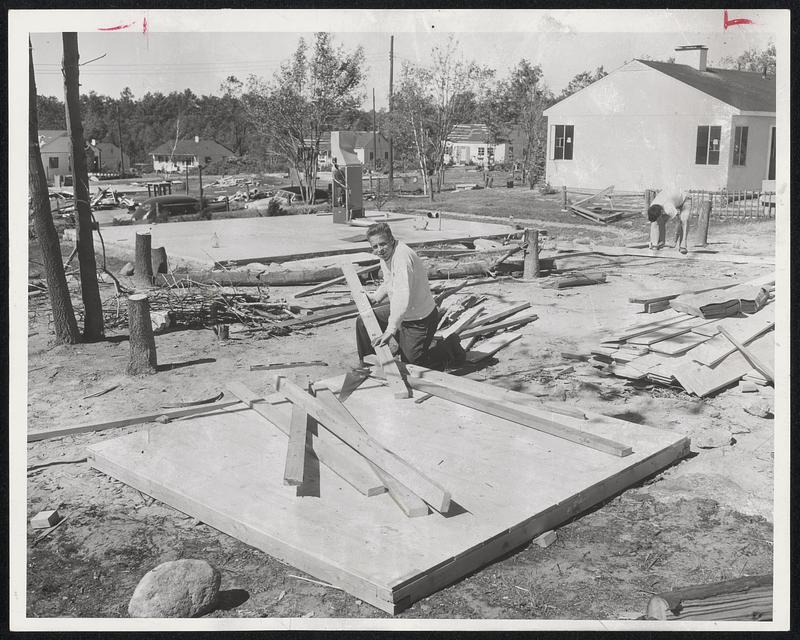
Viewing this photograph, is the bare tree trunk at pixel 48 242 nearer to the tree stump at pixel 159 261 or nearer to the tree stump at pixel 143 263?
the tree stump at pixel 143 263

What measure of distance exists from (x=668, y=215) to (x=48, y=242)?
11.7 m

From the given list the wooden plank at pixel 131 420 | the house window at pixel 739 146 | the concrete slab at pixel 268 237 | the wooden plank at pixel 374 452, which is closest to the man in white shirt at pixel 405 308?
the wooden plank at pixel 374 452

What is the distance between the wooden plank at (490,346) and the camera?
8.92m

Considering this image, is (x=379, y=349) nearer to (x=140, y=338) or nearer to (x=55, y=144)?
(x=140, y=338)

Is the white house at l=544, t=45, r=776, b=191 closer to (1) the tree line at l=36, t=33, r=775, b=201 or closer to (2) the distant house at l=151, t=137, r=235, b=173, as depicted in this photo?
(1) the tree line at l=36, t=33, r=775, b=201

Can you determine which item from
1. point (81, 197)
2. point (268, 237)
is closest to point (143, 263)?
point (268, 237)

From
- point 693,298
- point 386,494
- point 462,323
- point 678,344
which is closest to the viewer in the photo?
point 386,494

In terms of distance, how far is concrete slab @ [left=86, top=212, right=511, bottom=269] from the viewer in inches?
624

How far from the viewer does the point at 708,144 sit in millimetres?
18672

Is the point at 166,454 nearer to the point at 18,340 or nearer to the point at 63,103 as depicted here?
the point at 18,340

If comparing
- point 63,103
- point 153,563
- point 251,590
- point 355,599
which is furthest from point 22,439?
point 63,103

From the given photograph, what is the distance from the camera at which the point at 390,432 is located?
6.50 m

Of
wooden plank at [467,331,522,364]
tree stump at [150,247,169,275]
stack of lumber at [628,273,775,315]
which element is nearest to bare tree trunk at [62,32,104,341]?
tree stump at [150,247,169,275]

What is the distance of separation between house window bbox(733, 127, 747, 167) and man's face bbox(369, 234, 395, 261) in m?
10.0
